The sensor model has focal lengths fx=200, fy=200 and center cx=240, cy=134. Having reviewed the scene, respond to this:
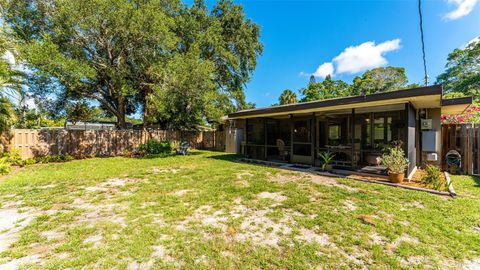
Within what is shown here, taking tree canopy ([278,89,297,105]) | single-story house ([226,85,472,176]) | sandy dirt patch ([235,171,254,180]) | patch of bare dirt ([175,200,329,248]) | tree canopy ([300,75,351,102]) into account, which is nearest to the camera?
patch of bare dirt ([175,200,329,248])

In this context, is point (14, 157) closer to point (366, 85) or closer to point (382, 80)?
point (366, 85)

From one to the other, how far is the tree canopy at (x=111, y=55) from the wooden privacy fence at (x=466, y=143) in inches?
424

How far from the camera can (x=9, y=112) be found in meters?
7.72

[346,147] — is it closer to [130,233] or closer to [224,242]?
[224,242]

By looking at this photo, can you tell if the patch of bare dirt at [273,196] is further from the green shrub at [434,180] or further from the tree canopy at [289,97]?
the tree canopy at [289,97]

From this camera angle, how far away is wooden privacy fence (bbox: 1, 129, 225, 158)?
9.26 meters

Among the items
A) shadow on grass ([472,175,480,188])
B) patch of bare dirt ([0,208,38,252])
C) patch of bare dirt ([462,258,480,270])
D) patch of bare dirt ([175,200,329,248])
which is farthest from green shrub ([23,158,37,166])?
shadow on grass ([472,175,480,188])

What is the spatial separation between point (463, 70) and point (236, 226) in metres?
36.9

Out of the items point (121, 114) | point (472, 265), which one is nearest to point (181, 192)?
point (472, 265)

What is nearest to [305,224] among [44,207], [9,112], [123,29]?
[44,207]

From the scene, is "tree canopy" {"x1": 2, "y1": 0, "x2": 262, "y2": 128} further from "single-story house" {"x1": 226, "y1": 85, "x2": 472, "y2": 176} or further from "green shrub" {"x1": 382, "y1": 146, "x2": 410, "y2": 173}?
"green shrub" {"x1": 382, "y1": 146, "x2": 410, "y2": 173}

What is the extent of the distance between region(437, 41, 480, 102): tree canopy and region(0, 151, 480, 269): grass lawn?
92.0 ft

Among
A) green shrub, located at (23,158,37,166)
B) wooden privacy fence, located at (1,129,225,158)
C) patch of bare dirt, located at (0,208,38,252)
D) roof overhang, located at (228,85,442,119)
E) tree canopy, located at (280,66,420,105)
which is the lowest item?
patch of bare dirt, located at (0,208,38,252)

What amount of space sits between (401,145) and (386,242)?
5001 millimetres
